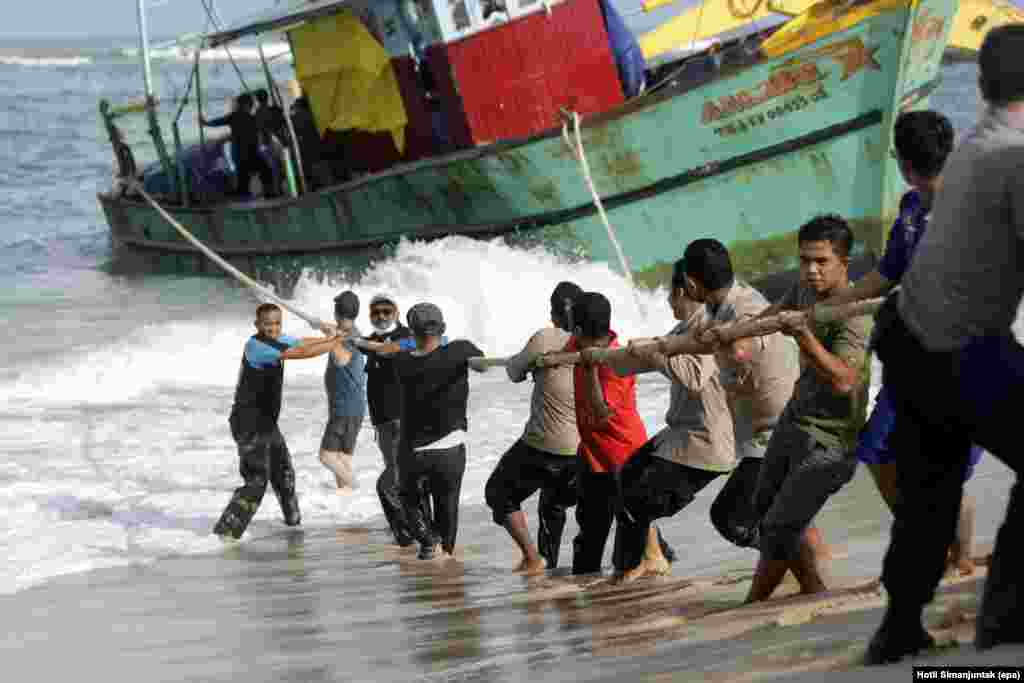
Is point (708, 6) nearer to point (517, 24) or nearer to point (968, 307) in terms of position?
point (517, 24)

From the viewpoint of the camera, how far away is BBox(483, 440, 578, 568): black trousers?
765 cm

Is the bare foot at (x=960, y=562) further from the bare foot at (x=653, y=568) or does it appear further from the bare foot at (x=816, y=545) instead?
the bare foot at (x=653, y=568)

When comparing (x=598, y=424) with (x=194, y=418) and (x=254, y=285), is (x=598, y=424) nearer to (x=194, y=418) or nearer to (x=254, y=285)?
(x=254, y=285)

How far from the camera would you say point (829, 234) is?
536 centimetres

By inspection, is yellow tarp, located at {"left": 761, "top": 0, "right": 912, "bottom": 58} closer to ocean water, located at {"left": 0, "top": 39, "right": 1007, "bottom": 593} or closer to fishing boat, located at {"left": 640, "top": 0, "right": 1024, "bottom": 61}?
fishing boat, located at {"left": 640, "top": 0, "right": 1024, "bottom": 61}

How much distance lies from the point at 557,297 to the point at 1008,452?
3840 millimetres

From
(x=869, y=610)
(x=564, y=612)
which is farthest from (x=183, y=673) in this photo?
(x=869, y=610)

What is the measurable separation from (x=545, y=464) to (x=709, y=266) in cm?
209

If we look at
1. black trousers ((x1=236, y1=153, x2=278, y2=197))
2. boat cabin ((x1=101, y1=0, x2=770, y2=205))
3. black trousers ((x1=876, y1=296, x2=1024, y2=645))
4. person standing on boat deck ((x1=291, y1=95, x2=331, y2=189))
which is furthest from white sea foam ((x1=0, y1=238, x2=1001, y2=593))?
black trousers ((x1=876, y1=296, x2=1024, y2=645))

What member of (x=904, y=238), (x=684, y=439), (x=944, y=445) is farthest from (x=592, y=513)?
(x=944, y=445)

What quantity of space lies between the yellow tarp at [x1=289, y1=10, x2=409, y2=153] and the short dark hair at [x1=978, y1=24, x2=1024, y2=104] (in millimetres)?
13450

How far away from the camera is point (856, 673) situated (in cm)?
404

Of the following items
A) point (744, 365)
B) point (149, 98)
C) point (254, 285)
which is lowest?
point (744, 365)

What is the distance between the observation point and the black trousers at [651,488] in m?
6.26
